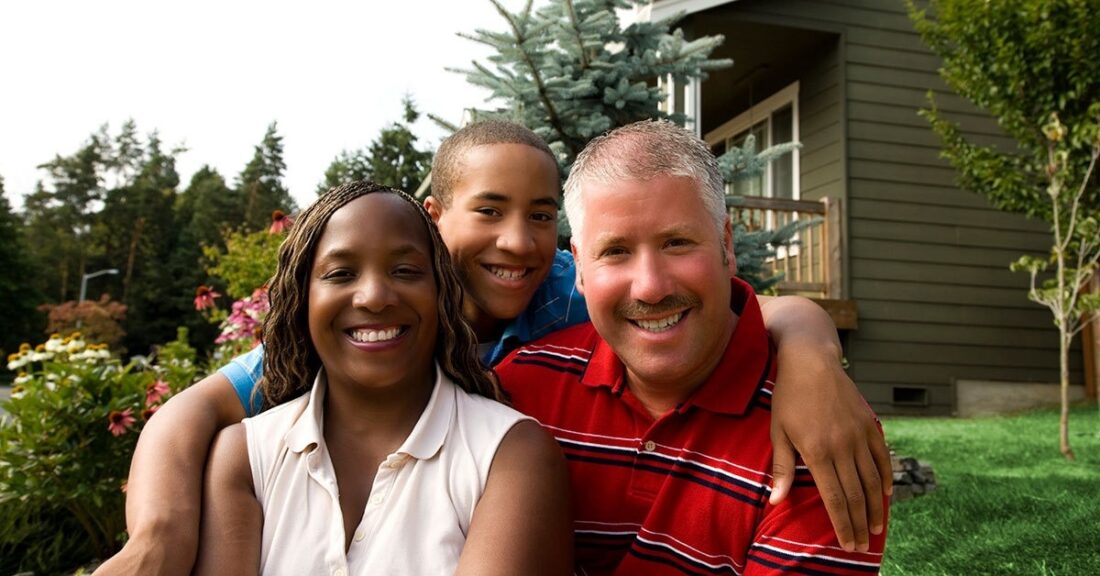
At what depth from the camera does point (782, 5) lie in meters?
9.08

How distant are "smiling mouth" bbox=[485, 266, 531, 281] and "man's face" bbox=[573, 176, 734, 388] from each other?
80cm

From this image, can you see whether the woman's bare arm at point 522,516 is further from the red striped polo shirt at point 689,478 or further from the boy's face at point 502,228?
the boy's face at point 502,228

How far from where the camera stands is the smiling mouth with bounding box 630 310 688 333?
1811mm

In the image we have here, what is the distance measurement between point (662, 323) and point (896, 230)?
337 inches

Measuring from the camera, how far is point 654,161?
70.4 inches

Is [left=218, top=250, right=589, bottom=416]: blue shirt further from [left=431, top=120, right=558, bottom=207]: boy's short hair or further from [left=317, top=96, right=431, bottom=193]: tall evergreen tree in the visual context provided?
[left=317, top=96, right=431, bottom=193]: tall evergreen tree

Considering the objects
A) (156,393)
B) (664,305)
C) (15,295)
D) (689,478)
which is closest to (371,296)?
(664,305)

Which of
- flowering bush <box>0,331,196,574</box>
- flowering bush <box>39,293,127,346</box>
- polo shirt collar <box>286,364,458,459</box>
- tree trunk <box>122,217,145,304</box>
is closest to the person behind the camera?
polo shirt collar <box>286,364,458,459</box>

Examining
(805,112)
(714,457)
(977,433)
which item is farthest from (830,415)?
(805,112)

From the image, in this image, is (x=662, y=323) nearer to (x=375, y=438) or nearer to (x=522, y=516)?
(x=522, y=516)

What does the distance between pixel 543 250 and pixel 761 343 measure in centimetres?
96

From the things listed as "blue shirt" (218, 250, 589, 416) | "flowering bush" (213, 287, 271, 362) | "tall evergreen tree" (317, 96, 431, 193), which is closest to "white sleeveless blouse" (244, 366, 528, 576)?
"blue shirt" (218, 250, 589, 416)

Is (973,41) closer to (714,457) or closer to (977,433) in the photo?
(977,433)

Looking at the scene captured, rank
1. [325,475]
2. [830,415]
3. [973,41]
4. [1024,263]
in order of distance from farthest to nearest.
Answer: [973,41] → [1024,263] → [325,475] → [830,415]
